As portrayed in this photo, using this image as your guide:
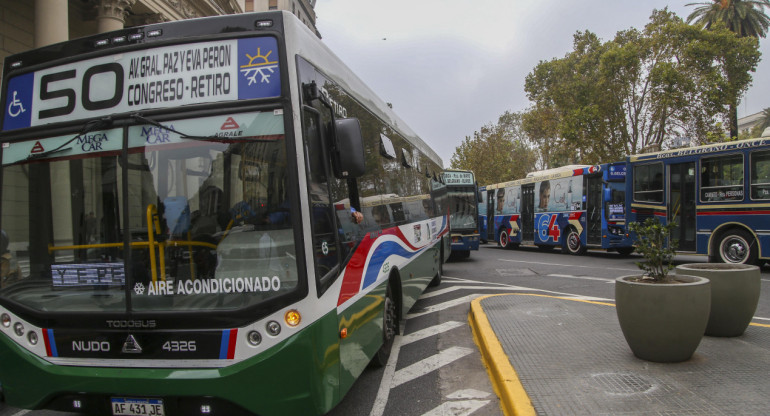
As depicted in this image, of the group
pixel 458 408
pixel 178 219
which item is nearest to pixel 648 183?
pixel 458 408

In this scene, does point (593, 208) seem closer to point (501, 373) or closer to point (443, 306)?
point (443, 306)

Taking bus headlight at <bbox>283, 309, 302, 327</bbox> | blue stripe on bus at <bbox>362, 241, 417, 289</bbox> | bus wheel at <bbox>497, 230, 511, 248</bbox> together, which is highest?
blue stripe on bus at <bbox>362, 241, 417, 289</bbox>

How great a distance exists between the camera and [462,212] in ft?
59.7

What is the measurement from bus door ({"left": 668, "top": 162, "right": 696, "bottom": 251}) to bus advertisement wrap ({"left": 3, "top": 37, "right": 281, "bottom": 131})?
1415 cm

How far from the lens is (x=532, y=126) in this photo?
121 feet

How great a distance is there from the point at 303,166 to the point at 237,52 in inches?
Result: 36.4

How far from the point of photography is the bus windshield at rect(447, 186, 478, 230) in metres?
18.0

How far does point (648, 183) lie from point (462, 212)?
619 cm

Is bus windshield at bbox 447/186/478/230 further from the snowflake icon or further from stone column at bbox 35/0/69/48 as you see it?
the snowflake icon

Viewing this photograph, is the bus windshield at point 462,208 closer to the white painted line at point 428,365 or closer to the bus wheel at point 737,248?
the bus wheel at point 737,248

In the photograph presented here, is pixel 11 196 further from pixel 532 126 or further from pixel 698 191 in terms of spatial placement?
pixel 532 126

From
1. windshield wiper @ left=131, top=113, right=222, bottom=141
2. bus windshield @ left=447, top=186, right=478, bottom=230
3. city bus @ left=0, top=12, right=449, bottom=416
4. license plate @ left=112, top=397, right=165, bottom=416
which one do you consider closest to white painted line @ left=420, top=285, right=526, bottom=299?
bus windshield @ left=447, top=186, right=478, bottom=230

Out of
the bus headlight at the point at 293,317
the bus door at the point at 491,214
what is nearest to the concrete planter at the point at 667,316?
the bus headlight at the point at 293,317

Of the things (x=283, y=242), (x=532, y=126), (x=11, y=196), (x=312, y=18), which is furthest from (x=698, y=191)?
(x=312, y=18)
